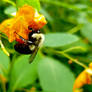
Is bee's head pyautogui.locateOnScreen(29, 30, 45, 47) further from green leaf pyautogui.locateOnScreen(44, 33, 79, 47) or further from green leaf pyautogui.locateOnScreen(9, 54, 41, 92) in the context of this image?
green leaf pyautogui.locateOnScreen(9, 54, 41, 92)

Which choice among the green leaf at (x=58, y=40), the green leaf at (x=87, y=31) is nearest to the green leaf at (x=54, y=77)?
the green leaf at (x=58, y=40)

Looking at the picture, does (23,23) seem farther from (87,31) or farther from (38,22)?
(87,31)

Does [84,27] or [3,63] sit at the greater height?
[3,63]

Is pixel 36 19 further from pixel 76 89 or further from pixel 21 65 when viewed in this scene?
pixel 21 65

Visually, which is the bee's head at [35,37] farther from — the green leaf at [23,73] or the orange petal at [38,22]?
the green leaf at [23,73]

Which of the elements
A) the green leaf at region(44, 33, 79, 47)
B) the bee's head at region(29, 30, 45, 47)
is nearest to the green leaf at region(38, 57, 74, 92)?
the green leaf at region(44, 33, 79, 47)

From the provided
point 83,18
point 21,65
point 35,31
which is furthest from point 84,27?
point 35,31

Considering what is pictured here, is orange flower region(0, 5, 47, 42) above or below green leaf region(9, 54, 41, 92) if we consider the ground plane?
above
